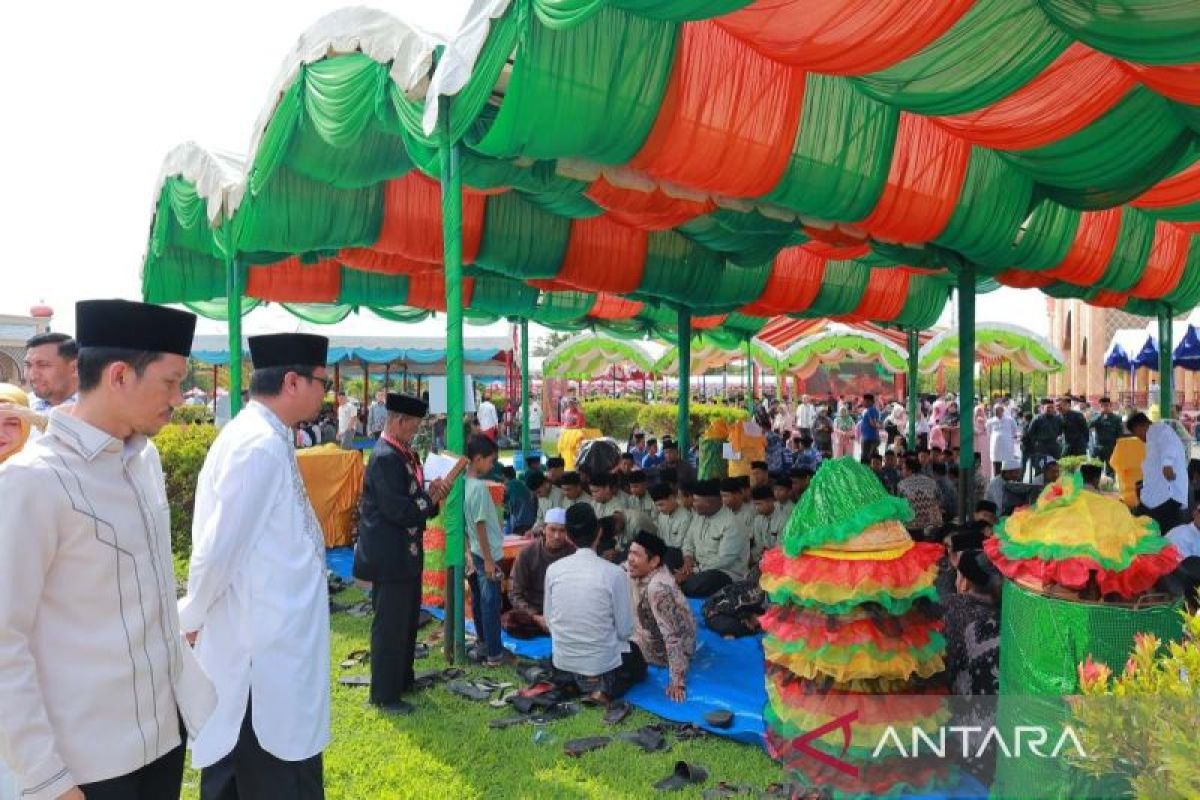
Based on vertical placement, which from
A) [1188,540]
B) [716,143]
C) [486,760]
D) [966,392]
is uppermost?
[716,143]

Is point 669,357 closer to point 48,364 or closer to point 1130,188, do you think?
point 1130,188

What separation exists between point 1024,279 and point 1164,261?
1827 millimetres

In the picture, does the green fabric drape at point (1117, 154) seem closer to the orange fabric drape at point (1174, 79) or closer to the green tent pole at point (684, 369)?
the orange fabric drape at point (1174, 79)

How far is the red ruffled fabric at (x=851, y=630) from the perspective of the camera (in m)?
3.10

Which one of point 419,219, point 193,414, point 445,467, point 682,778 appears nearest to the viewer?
point 682,778

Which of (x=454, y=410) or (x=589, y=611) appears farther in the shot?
(x=454, y=410)

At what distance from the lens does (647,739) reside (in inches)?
155

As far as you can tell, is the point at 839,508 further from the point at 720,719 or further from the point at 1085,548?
the point at 720,719

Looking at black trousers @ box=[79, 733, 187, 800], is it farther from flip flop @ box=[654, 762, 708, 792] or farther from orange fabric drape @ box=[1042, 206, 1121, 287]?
orange fabric drape @ box=[1042, 206, 1121, 287]

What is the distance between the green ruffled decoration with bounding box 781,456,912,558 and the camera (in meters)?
3.06

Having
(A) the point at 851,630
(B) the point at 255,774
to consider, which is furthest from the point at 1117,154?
(B) the point at 255,774

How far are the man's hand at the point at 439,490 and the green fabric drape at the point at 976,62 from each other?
10.4 ft

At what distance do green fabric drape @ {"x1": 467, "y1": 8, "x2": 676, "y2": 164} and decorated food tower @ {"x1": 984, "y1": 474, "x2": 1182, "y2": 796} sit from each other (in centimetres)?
292

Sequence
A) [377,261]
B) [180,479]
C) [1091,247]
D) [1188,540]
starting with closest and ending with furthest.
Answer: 1. [1188,540]
2. [180,479]
3. [1091,247]
4. [377,261]
